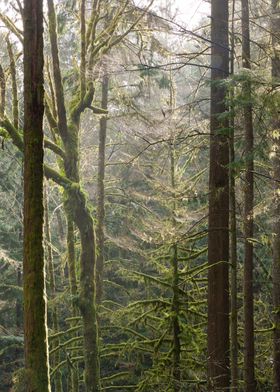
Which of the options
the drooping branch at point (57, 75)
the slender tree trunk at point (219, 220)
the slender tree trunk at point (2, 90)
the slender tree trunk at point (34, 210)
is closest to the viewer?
the slender tree trunk at point (34, 210)

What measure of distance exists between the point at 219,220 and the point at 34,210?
3175 millimetres

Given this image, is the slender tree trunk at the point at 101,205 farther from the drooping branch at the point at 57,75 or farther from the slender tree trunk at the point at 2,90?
the slender tree trunk at the point at 2,90

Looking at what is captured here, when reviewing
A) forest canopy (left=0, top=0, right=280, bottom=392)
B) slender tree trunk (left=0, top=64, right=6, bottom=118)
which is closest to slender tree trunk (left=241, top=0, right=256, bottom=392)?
forest canopy (left=0, top=0, right=280, bottom=392)

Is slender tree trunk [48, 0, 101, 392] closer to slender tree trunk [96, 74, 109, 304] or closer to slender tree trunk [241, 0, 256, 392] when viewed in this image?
slender tree trunk [96, 74, 109, 304]

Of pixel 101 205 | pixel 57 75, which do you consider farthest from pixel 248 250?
pixel 101 205

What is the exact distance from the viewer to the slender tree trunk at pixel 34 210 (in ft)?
19.3

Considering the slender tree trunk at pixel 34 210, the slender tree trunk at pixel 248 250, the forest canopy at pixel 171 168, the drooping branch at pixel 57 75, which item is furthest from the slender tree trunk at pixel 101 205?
the slender tree trunk at pixel 34 210

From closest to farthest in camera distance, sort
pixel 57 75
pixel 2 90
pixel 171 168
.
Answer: pixel 2 90 → pixel 57 75 → pixel 171 168

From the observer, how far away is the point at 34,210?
234 inches

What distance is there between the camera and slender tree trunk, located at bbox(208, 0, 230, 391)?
7.54 meters

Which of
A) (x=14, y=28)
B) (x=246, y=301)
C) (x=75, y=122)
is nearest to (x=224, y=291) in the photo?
(x=246, y=301)

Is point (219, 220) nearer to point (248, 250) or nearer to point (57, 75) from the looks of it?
point (248, 250)

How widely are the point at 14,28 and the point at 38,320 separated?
21.5ft

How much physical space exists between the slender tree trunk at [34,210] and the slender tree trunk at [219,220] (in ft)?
9.45
